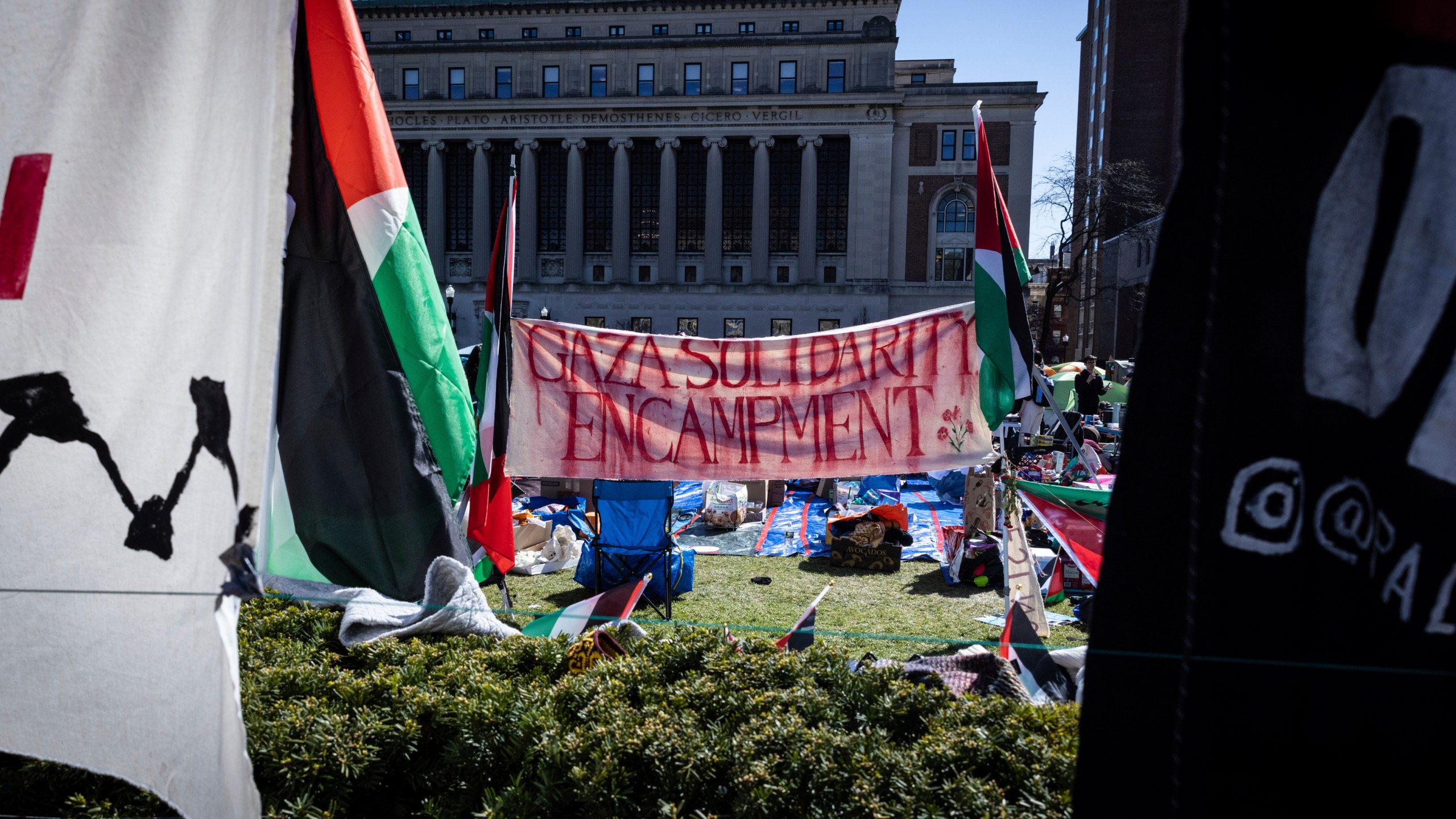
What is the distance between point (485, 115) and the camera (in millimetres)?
46844

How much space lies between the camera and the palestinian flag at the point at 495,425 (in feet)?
16.5

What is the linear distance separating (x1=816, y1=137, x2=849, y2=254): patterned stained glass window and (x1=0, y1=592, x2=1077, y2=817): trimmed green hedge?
4386cm

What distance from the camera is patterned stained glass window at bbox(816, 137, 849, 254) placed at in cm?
4606

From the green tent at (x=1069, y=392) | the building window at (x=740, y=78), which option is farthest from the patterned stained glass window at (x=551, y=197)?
the green tent at (x=1069, y=392)

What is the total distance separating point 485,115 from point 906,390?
4701cm

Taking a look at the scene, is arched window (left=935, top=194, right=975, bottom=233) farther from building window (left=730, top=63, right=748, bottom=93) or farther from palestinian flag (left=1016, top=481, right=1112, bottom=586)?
palestinian flag (left=1016, top=481, right=1112, bottom=586)

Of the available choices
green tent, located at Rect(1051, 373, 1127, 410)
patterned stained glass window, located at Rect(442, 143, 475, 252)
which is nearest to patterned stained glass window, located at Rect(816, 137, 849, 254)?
patterned stained glass window, located at Rect(442, 143, 475, 252)

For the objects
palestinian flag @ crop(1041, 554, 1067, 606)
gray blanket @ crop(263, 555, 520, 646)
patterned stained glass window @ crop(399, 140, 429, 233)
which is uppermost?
patterned stained glass window @ crop(399, 140, 429, 233)

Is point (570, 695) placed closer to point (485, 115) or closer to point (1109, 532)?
point (1109, 532)

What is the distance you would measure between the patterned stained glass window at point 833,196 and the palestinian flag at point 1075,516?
40578 mm

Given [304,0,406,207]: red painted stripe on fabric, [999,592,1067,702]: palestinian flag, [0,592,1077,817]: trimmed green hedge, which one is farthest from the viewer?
[999,592,1067,702]: palestinian flag

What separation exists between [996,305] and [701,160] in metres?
44.2

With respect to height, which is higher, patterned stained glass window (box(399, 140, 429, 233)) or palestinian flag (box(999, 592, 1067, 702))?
patterned stained glass window (box(399, 140, 429, 233))

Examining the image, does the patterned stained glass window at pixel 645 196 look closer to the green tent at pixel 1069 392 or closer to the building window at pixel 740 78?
the building window at pixel 740 78
